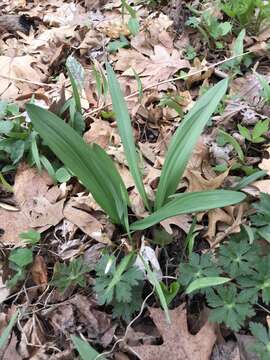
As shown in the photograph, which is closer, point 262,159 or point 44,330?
point 44,330

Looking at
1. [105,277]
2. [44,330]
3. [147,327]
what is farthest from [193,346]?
[44,330]

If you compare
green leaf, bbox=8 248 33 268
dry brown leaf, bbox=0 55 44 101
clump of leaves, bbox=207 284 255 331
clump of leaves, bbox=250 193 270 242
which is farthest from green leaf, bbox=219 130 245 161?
dry brown leaf, bbox=0 55 44 101

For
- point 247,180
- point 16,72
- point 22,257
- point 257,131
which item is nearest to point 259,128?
point 257,131

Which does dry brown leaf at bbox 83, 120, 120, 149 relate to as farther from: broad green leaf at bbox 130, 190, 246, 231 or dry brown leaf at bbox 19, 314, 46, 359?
dry brown leaf at bbox 19, 314, 46, 359

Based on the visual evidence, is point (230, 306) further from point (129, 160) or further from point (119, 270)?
point (129, 160)

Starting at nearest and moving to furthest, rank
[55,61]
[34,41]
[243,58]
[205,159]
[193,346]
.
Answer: [193,346] < [205,159] < [243,58] < [55,61] < [34,41]

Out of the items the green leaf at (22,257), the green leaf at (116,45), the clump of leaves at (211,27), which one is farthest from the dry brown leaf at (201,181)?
the green leaf at (116,45)

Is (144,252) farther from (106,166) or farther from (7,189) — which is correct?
(7,189)
